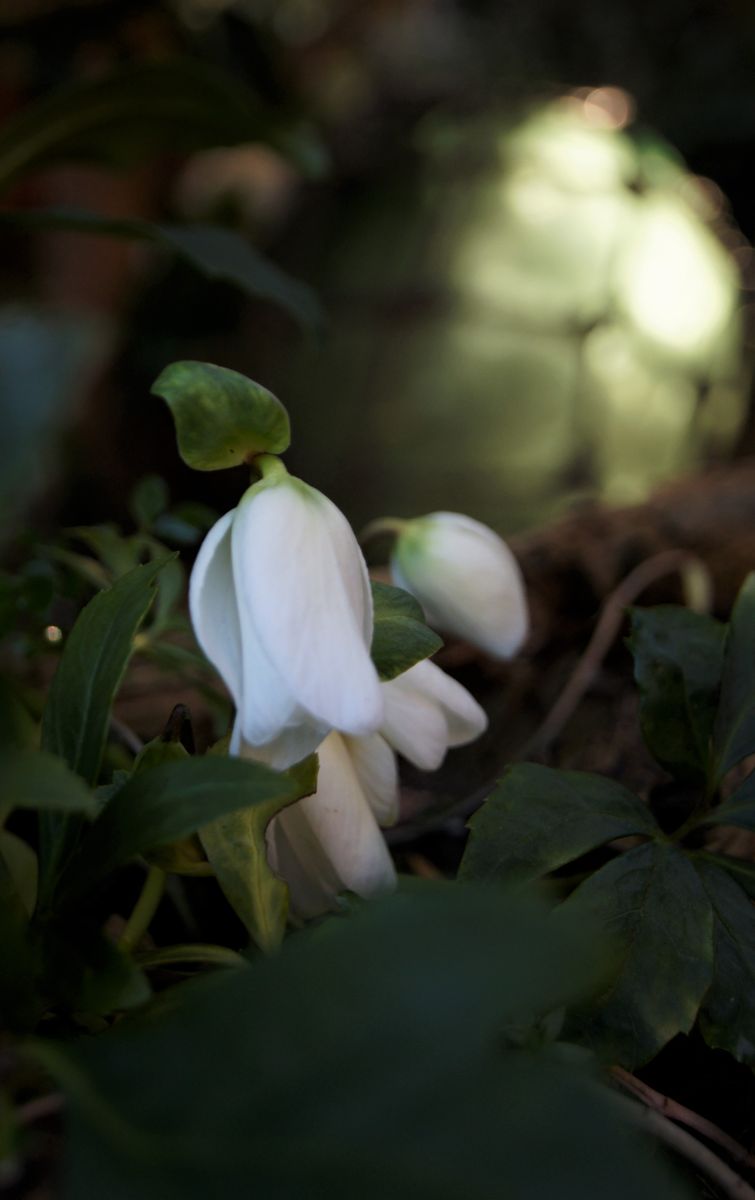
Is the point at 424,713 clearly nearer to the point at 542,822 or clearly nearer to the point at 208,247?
the point at 542,822

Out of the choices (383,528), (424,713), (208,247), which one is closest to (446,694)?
(424,713)

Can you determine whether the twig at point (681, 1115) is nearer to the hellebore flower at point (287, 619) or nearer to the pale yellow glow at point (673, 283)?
the hellebore flower at point (287, 619)

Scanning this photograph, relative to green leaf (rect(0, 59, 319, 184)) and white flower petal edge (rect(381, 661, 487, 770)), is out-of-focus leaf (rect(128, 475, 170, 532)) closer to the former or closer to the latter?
white flower petal edge (rect(381, 661, 487, 770))

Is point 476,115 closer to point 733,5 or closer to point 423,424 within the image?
point 423,424

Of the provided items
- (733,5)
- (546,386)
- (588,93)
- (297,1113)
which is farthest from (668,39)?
(297,1113)

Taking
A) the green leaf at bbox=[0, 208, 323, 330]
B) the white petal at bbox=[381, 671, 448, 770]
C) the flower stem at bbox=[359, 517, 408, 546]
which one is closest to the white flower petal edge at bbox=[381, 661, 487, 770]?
the white petal at bbox=[381, 671, 448, 770]
